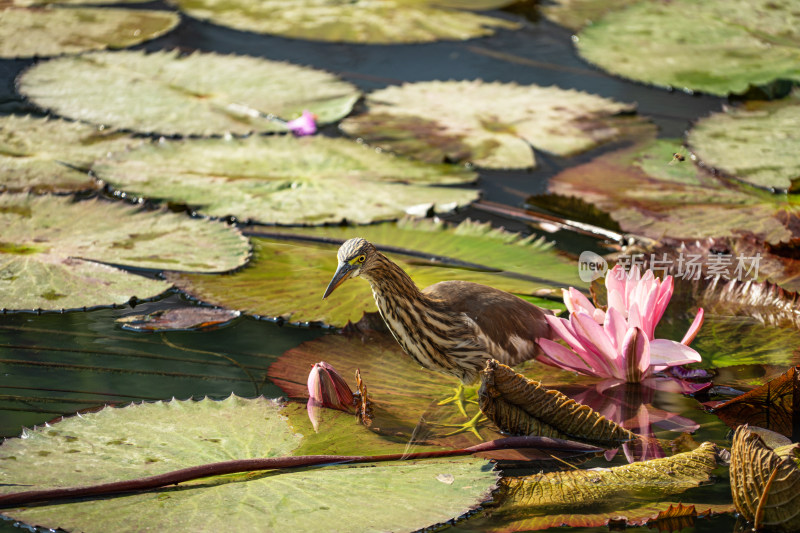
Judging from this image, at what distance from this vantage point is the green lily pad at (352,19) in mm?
5875

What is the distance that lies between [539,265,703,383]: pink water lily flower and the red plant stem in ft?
1.26

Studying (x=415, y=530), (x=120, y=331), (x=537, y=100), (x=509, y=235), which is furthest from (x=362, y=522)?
(x=537, y=100)

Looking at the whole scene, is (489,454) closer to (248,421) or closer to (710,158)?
(248,421)

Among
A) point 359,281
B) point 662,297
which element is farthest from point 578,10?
point 662,297

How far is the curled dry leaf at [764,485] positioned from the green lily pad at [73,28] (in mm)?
4874

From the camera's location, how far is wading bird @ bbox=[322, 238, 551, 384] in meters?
2.66

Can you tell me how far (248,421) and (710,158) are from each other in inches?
111

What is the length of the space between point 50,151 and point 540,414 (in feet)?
9.89

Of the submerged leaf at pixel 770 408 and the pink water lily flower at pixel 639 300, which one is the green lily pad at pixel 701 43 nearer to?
the pink water lily flower at pixel 639 300

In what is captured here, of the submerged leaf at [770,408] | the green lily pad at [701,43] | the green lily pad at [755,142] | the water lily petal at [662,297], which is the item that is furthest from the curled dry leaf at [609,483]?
the green lily pad at [701,43]

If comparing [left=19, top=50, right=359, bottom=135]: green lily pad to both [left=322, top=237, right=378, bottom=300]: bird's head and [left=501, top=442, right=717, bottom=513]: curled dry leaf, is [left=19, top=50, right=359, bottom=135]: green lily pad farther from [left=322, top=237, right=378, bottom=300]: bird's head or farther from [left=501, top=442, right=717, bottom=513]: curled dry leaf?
[left=501, top=442, right=717, bottom=513]: curled dry leaf

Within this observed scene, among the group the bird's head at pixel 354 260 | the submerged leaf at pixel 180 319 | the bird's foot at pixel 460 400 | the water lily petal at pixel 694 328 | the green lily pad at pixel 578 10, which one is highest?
the green lily pad at pixel 578 10

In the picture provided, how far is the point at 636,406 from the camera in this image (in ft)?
8.70

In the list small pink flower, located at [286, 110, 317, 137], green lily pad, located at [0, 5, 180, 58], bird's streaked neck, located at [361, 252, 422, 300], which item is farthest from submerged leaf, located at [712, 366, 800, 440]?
green lily pad, located at [0, 5, 180, 58]
